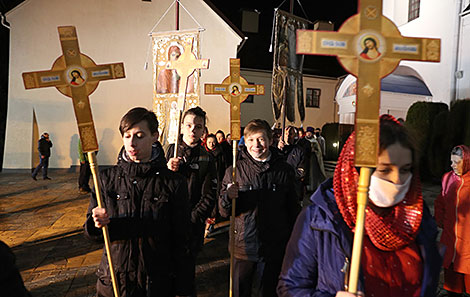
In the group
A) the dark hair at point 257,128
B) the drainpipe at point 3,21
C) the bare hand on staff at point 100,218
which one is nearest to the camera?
the bare hand on staff at point 100,218

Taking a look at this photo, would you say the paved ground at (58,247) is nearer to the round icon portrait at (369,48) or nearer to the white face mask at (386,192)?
the white face mask at (386,192)

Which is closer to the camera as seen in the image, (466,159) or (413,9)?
(466,159)

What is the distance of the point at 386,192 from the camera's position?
4.60ft

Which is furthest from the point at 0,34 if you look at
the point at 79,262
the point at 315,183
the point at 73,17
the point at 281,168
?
the point at 281,168

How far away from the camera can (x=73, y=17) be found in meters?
14.5

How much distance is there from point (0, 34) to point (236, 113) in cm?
1378

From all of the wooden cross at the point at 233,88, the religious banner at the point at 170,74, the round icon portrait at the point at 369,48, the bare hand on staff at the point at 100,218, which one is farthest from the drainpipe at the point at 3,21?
the round icon portrait at the point at 369,48

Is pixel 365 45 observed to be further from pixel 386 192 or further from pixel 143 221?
pixel 143 221

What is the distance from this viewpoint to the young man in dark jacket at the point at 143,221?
2.15m

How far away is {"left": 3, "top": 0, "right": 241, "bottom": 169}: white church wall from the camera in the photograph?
14039mm

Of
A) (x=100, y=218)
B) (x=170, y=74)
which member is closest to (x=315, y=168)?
(x=170, y=74)

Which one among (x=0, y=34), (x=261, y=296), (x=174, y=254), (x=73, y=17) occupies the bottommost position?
(x=261, y=296)

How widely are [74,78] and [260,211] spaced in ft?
6.46

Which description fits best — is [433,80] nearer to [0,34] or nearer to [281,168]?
[281,168]
